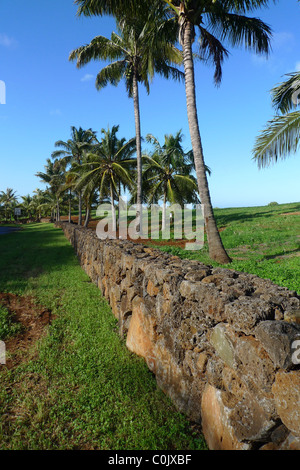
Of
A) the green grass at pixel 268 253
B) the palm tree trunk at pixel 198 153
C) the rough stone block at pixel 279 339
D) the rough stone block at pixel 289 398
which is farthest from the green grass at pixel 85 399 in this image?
the palm tree trunk at pixel 198 153

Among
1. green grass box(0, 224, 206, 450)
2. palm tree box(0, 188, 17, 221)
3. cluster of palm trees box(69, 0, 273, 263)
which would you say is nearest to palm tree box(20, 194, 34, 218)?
palm tree box(0, 188, 17, 221)

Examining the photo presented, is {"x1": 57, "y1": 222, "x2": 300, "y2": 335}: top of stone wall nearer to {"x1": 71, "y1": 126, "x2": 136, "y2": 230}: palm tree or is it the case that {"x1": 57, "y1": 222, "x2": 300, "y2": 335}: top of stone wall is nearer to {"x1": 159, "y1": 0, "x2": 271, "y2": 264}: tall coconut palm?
{"x1": 159, "y1": 0, "x2": 271, "y2": 264}: tall coconut palm

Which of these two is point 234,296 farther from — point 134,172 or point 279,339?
point 134,172

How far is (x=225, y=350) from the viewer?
2.12 metres

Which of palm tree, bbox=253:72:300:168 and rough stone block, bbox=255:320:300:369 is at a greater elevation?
palm tree, bbox=253:72:300:168

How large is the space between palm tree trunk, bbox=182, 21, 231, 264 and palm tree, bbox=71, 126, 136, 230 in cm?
1060

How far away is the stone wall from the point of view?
1656mm

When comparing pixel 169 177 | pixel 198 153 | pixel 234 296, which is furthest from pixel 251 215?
pixel 234 296

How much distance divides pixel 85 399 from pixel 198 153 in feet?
24.4

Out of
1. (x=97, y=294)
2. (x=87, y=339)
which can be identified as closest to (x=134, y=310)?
(x=87, y=339)

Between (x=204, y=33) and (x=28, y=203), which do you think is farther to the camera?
(x=28, y=203)

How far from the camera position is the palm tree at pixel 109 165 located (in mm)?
19245

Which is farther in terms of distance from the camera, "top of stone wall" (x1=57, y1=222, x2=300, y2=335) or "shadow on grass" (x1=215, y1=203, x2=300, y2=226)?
"shadow on grass" (x1=215, y1=203, x2=300, y2=226)
